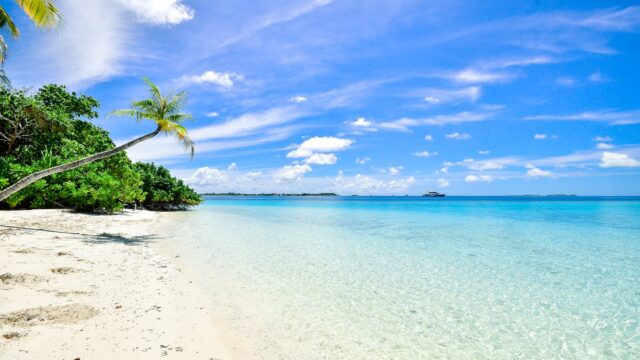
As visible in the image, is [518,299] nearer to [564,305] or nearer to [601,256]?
[564,305]

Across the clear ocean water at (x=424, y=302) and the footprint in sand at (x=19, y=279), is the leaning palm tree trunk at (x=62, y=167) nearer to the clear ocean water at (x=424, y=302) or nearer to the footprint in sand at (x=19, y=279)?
the footprint in sand at (x=19, y=279)

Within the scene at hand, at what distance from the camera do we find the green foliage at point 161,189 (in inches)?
1383

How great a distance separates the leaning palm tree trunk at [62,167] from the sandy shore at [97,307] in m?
1.45

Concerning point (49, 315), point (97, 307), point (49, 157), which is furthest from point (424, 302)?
point (49, 157)

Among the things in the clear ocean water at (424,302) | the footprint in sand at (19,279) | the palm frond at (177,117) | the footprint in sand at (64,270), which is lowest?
the clear ocean water at (424,302)

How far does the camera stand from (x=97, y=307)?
5027 millimetres

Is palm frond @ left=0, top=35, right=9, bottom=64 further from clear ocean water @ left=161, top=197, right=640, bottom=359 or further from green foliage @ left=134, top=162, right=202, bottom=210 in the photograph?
green foliage @ left=134, top=162, right=202, bottom=210

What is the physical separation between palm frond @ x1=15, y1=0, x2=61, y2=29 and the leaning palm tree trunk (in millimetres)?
3277

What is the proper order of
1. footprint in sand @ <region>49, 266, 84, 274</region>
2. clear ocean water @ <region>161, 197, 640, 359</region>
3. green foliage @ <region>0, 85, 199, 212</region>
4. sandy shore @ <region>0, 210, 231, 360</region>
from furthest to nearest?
green foliage @ <region>0, 85, 199, 212</region>, footprint in sand @ <region>49, 266, 84, 274</region>, clear ocean water @ <region>161, 197, 640, 359</region>, sandy shore @ <region>0, 210, 231, 360</region>

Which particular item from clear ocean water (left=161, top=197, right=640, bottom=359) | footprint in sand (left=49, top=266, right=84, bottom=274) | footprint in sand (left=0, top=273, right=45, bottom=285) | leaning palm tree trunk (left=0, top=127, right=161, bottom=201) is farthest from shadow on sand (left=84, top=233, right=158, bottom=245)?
footprint in sand (left=0, top=273, right=45, bottom=285)

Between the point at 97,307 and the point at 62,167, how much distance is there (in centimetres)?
556

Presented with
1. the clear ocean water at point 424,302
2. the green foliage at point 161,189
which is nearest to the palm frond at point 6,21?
the clear ocean water at point 424,302

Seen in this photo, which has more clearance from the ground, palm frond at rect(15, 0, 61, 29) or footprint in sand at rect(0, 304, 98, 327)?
palm frond at rect(15, 0, 61, 29)

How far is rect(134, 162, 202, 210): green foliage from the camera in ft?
115
